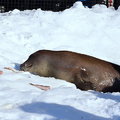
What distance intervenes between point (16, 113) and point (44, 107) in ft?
1.09

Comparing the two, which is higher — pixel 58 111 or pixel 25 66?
pixel 58 111

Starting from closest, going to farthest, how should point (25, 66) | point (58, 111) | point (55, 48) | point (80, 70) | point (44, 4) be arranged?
1. point (58, 111)
2. point (80, 70)
3. point (25, 66)
4. point (55, 48)
5. point (44, 4)

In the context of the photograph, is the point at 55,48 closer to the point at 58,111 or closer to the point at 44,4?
the point at 44,4

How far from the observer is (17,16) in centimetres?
971

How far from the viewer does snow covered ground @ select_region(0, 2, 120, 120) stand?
4.18m

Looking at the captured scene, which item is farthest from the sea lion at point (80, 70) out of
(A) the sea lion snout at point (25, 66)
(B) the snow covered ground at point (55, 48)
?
(B) the snow covered ground at point (55, 48)

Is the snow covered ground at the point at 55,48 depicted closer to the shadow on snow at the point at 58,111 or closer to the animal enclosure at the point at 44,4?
the shadow on snow at the point at 58,111

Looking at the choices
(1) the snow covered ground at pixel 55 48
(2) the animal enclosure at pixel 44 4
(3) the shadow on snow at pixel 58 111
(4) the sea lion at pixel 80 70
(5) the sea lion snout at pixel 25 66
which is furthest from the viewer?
(2) the animal enclosure at pixel 44 4

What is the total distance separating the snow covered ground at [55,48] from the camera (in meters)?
4.18

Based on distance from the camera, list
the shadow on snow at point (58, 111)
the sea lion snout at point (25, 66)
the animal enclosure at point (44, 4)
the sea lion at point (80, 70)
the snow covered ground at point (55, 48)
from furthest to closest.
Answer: the animal enclosure at point (44, 4), the sea lion snout at point (25, 66), the sea lion at point (80, 70), the snow covered ground at point (55, 48), the shadow on snow at point (58, 111)

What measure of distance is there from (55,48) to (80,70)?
7.08 feet

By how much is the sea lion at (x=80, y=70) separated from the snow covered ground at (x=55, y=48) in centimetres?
32

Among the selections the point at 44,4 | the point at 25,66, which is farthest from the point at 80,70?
the point at 44,4

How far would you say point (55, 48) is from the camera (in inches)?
329
